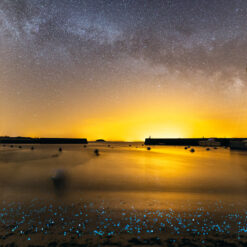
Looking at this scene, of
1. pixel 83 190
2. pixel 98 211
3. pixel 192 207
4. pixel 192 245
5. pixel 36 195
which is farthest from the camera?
pixel 83 190

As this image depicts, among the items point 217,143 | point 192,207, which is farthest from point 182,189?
point 217,143

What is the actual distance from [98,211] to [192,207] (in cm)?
307

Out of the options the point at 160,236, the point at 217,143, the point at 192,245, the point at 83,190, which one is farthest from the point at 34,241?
the point at 217,143

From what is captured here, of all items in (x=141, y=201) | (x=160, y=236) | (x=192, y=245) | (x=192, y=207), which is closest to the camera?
(x=192, y=245)

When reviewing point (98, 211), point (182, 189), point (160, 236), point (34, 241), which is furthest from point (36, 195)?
point (182, 189)

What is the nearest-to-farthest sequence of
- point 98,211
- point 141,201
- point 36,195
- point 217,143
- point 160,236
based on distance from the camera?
point 160,236 → point 98,211 → point 141,201 → point 36,195 → point 217,143

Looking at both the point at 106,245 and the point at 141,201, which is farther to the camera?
Answer: the point at 141,201

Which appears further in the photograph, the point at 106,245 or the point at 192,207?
the point at 192,207

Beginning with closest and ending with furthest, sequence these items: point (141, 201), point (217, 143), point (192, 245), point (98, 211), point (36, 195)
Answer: point (192, 245)
point (98, 211)
point (141, 201)
point (36, 195)
point (217, 143)

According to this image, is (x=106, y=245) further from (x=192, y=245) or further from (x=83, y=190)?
(x=83, y=190)

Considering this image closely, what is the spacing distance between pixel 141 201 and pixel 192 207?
1764 mm

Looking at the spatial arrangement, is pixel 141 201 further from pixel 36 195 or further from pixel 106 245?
pixel 36 195

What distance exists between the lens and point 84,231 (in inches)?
171

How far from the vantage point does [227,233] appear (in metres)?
4.25
